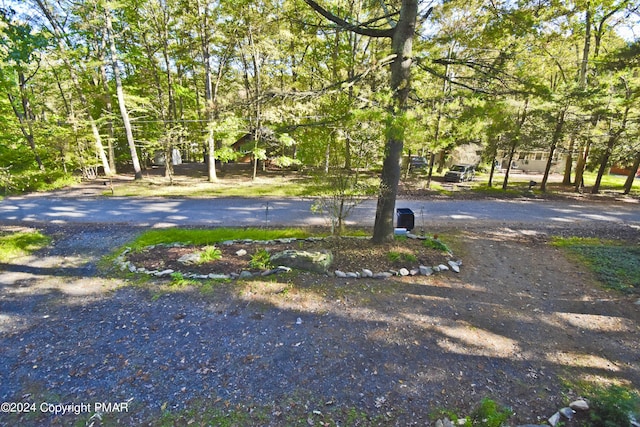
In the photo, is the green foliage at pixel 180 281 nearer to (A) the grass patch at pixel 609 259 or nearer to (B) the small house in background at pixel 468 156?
(A) the grass patch at pixel 609 259

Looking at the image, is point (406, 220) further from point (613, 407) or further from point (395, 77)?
point (613, 407)

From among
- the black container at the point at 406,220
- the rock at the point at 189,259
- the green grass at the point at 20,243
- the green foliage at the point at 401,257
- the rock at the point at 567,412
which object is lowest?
the green grass at the point at 20,243

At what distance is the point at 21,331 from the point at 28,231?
5.91 metres

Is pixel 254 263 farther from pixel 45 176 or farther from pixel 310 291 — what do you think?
pixel 45 176

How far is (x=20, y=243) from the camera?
7.12 metres

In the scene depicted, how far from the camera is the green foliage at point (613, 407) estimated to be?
8.16 ft

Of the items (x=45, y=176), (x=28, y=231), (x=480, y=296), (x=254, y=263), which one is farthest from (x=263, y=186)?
(x=480, y=296)

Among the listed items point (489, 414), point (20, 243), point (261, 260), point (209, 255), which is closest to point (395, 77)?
point (261, 260)

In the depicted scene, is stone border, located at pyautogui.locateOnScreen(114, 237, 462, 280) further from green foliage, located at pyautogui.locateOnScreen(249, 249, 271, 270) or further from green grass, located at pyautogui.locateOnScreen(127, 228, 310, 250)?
green grass, located at pyautogui.locateOnScreen(127, 228, 310, 250)

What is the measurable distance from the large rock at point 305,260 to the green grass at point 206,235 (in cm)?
180

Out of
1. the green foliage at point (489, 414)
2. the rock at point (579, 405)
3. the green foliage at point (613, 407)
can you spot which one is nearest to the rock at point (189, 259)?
the green foliage at point (489, 414)

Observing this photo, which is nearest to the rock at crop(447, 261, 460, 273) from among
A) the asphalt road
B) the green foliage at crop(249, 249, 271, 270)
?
the asphalt road

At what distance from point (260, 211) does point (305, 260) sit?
5154 millimetres

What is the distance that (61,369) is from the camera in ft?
10.9
